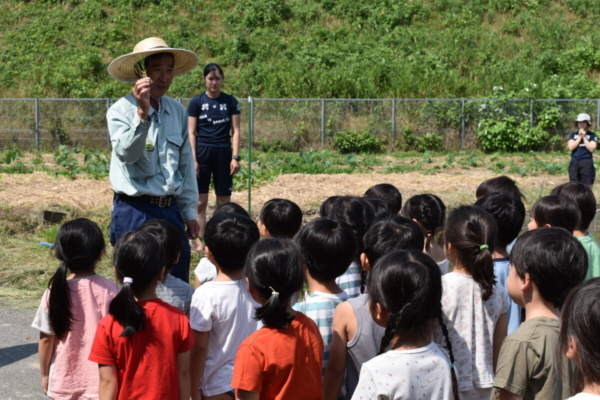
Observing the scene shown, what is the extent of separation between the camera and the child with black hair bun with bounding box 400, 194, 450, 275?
4523 mm

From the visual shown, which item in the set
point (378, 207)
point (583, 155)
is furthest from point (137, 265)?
point (583, 155)

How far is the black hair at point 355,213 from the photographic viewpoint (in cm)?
421

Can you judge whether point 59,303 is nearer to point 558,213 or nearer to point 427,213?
point 427,213

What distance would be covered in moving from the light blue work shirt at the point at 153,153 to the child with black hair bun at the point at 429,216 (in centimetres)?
154

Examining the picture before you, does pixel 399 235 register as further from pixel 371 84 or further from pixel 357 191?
pixel 371 84

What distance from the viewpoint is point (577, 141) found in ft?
38.1

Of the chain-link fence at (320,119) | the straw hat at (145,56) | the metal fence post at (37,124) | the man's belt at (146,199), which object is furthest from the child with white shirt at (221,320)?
the metal fence post at (37,124)

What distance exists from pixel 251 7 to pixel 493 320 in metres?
27.6

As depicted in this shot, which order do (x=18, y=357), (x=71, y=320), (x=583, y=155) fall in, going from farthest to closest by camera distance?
(x=583, y=155), (x=18, y=357), (x=71, y=320)

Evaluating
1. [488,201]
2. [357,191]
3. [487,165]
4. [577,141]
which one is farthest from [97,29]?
[488,201]

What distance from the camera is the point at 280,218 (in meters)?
4.40

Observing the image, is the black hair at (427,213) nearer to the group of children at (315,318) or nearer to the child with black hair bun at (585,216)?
the child with black hair bun at (585,216)

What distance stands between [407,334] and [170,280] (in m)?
1.47

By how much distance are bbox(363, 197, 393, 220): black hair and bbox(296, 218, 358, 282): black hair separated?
1.14 meters
